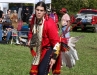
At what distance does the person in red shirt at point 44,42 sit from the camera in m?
5.68

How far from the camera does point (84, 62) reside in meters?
11.0

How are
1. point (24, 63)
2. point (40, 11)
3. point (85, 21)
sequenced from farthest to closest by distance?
point (85, 21), point (24, 63), point (40, 11)

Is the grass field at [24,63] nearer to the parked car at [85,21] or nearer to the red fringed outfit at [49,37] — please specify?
the red fringed outfit at [49,37]

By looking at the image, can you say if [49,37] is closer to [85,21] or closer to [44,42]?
[44,42]

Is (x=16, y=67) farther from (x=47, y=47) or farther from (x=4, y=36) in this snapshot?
(x=4, y=36)

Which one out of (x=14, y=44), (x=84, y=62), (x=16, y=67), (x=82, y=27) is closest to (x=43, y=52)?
(x=16, y=67)

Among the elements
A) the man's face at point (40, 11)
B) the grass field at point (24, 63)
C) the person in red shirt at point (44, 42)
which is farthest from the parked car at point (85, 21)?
the man's face at point (40, 11)

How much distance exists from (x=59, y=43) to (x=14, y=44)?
10.1m

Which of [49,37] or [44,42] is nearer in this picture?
[49,37]

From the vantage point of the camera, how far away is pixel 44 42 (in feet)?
19.3

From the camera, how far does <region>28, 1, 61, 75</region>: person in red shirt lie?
5.68 metres

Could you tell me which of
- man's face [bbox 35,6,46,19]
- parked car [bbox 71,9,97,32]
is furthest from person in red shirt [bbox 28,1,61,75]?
parked car [bbox 71,9,97,32]

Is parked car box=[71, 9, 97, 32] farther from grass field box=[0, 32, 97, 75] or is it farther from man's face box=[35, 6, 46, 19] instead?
man's face box=[35, 6, 46, 19]

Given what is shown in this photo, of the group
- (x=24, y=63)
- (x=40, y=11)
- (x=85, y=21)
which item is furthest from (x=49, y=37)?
(x=85, y=21)
